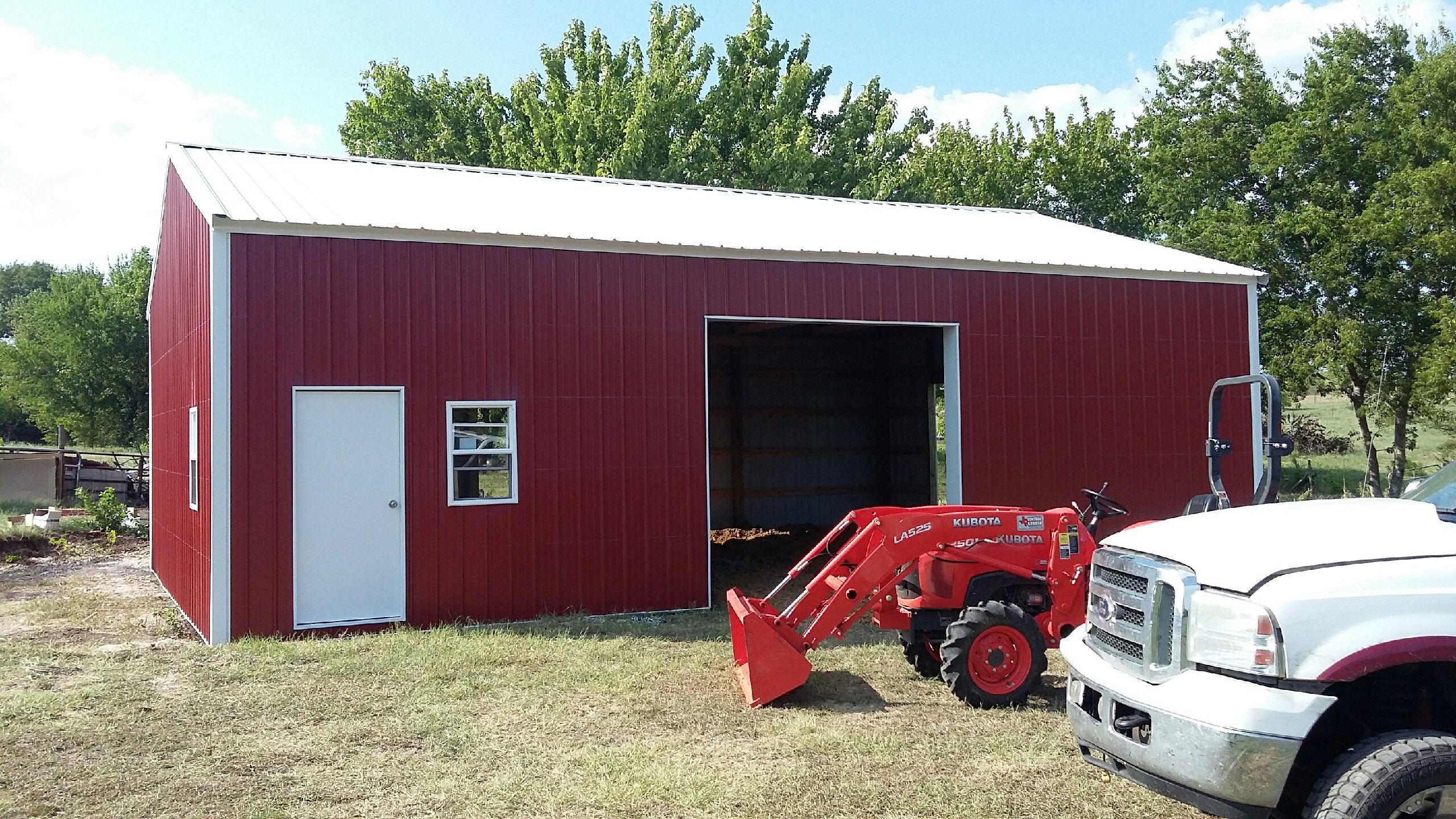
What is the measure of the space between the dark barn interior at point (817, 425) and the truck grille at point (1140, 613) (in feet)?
47.5

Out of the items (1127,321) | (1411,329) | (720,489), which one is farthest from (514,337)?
(1411,329)

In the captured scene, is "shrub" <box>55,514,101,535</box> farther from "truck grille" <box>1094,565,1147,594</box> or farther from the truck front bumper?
the truck front bumper

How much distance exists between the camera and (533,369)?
11.3m

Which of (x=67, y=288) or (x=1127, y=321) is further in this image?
(x=67, y=288)

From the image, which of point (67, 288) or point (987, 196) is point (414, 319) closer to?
point (987, 196)

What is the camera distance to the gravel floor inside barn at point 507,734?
5.70 m

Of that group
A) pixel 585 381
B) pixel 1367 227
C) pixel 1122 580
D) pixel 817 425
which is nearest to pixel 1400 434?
pixel 1367 227

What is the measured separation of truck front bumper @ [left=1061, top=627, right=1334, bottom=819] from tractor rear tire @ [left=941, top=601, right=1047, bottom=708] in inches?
116

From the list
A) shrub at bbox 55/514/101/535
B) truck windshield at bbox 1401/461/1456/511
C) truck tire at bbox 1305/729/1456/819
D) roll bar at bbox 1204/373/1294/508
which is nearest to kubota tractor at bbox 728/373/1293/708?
roll bar at bbox 1204/373/1294/508

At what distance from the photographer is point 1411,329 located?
24344 mm

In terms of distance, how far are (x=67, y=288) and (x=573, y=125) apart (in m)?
25.5

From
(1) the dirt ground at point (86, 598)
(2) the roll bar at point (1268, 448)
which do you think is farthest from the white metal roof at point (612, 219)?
(2) the roll bar at point (1268, 448)

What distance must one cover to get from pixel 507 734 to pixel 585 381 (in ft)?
16.7

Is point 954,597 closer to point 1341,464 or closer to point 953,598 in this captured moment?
point 953,598
